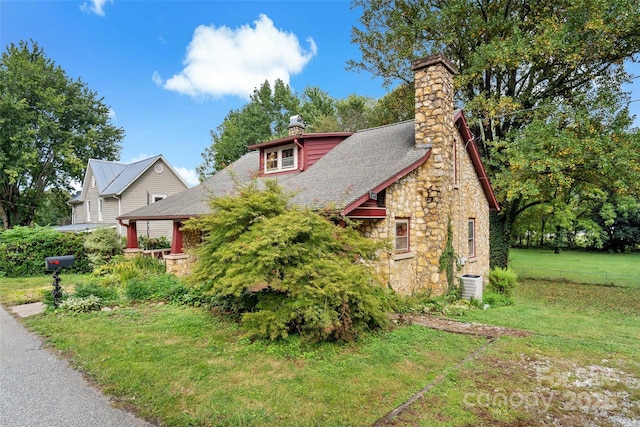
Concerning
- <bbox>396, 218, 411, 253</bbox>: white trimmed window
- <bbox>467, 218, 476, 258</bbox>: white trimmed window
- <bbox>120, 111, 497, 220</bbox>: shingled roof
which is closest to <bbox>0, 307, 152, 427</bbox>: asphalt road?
<bbox>120, 111, 497, 220</bbox>: shingled roof

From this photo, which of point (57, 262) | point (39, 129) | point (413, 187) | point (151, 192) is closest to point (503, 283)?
point (413, 187)

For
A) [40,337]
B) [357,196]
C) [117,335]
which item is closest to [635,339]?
[357,196]

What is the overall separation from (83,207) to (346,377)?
93.3 feet

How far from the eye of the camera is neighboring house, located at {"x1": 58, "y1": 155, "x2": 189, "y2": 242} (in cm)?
2122

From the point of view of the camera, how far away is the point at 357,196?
721cm

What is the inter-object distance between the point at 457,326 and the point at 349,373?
11.1 ft

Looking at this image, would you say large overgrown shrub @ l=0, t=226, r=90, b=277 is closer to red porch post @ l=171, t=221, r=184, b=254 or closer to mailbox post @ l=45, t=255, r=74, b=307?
red porch post @ l=171, t=221, r=184, b=254

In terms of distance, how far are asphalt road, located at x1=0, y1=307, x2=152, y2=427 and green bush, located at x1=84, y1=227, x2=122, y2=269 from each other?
9465 mm

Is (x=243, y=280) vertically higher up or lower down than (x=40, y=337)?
higher up

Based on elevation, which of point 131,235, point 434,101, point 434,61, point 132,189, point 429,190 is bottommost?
point 131,235

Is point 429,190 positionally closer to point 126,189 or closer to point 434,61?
point 434,61

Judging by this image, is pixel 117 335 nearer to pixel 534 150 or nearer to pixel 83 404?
pixel 83 404

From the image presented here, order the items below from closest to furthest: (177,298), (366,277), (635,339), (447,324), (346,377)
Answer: (346,377)
(366,277)
(635,339)
(447,324)
(177,298)

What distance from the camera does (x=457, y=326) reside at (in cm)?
692
